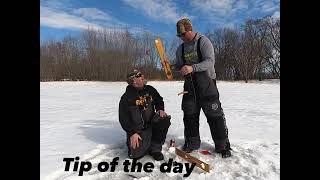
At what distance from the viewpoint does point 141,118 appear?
13.8ft

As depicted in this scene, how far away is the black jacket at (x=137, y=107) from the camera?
4.11m

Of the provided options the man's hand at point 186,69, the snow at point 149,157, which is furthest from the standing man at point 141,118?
the man's hand at point 186,69

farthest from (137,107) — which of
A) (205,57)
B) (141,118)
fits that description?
(205,57)

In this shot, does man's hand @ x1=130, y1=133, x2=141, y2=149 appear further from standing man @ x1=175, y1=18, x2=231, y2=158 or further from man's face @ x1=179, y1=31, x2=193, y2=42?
man's face @ x1=179, y1=31, x2=193, y2=42

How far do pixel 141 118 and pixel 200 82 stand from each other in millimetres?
809

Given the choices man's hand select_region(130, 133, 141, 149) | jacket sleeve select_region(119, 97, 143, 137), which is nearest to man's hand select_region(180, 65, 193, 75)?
jacket sleeve select_region(119, 97, 143, 137)

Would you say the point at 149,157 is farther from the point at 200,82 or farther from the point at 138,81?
the point at 200,82

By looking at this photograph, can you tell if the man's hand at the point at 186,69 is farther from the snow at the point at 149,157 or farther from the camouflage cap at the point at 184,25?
the snow at the point at 149,157

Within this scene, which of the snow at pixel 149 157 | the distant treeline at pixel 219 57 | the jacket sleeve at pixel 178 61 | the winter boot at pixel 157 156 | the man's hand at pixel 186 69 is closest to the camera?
the snow at pixel 149 157

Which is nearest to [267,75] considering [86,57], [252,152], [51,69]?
[86,57]

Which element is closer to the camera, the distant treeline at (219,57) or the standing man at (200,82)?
the standing man at (200,82)

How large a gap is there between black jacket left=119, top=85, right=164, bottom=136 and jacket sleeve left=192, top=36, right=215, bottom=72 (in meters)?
0.63
